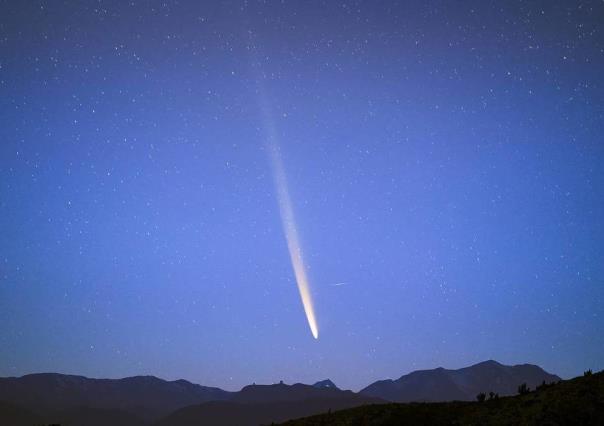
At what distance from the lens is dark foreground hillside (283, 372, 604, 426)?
76.7 ft

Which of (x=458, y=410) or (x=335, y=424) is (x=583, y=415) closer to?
(x=458, y=410)

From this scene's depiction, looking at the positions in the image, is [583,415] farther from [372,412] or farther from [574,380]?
[372,412]

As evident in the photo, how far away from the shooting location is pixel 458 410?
94.0 feet

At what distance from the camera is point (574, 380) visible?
27.8m

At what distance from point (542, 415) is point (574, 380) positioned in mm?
5249

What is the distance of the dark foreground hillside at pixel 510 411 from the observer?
921 inches

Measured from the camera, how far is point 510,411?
25906 mm

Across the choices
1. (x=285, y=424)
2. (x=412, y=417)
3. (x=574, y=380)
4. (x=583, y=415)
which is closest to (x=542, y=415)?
(x=583, y=415)

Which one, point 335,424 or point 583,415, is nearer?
point 583,415

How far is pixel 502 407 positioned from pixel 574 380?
469cm

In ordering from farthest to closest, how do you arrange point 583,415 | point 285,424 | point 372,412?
point 285,424 < point 372,412 < point 583,415

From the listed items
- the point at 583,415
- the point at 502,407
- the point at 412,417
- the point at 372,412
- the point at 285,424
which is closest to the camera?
the point at 583,415

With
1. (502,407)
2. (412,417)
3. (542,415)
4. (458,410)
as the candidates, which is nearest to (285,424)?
(412,417)

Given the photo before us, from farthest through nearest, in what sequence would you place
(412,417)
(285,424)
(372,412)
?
(285,424)
(372,412)
(412,417)
